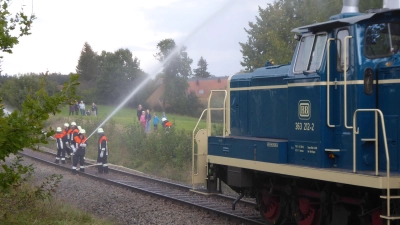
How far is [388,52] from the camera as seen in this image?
703 cm

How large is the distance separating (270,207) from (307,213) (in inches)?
47.7

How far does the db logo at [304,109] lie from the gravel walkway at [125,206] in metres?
3.23

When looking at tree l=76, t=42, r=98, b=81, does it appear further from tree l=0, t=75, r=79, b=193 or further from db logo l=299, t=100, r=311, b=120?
tree l=0, t=75, r=79, b=193

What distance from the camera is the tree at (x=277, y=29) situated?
20.5 meters

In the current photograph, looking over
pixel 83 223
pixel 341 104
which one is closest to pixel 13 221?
pixel 83 223

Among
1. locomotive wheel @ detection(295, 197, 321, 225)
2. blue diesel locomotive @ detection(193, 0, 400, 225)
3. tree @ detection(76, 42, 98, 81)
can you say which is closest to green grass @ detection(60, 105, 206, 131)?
tree @ detection(76, 42, 98, 81)

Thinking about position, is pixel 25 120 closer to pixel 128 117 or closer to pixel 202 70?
pixel 128 117

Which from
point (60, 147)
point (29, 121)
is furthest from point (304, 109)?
point (60, 147)

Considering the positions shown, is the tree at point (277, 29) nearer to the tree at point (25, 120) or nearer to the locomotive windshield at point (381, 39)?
the locomotive windshield at point (381, 39)

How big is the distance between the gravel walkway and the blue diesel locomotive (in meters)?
2.13

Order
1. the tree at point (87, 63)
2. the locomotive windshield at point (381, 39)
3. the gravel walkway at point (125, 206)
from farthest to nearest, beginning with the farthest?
the tree at point (87, 63) → the gravel walkway at point (125, 206) → the locomotive windshield at point (381, 39)

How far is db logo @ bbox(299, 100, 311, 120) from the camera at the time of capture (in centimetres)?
774

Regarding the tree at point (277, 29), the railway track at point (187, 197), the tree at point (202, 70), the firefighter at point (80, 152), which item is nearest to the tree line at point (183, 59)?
the tree at point (277, 29)

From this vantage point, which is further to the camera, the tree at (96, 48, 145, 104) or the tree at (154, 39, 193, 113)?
the tree at (96, 48, 145, 104)
